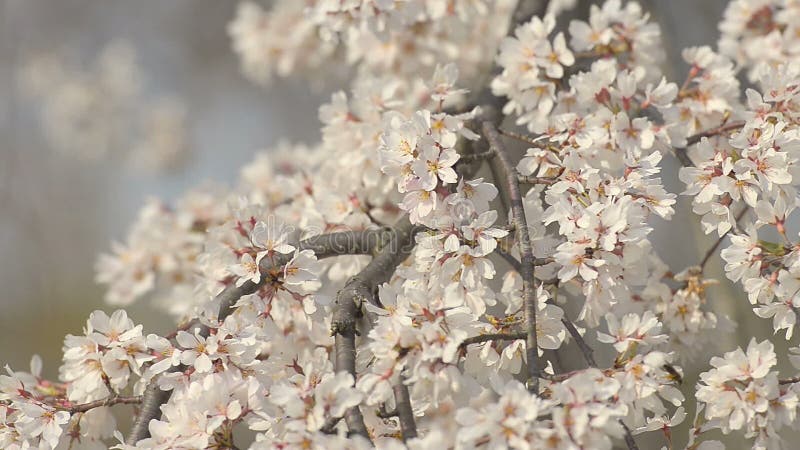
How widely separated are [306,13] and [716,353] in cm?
125

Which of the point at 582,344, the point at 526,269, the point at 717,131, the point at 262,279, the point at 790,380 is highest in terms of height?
the point at 717,131

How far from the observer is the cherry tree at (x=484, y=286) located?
1146 mm

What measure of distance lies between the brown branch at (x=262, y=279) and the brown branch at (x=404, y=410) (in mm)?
361

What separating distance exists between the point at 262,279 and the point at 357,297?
0.55ft

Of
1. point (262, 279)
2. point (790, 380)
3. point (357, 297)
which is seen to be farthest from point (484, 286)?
point (790, 380)

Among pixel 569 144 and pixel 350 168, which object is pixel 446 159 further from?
pixel 350 168

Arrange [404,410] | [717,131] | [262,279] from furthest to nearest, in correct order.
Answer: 1. [717,131]
2. [262,279]
3. [404,410]

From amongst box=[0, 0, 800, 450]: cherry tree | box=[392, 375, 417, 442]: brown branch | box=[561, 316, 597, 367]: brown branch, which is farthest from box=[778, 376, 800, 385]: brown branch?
box=[392, 375, 417, 442]: brown branch

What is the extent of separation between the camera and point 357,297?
1380 millimetres

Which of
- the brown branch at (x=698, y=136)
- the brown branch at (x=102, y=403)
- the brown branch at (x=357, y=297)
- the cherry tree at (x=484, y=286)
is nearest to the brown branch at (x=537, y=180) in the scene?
the cherry tree at (x=484, y=286)

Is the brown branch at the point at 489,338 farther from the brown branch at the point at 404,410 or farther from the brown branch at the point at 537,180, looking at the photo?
the brown branch at the point at 537,180

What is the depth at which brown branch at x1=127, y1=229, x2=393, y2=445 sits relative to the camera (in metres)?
1.38

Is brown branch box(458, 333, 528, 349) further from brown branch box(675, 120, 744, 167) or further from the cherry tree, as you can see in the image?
brown branch box(675, 120, 744, 167)

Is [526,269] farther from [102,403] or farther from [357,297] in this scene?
[102,403]
